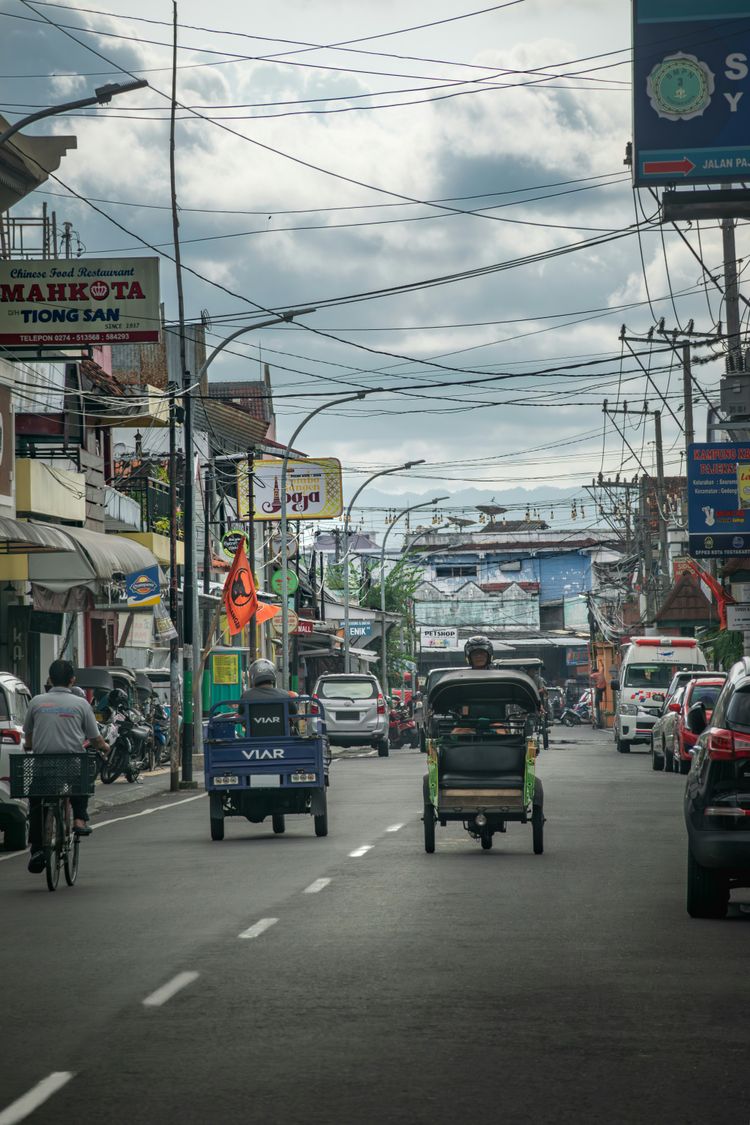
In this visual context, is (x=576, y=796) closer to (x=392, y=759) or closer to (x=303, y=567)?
(x=392, y=759)

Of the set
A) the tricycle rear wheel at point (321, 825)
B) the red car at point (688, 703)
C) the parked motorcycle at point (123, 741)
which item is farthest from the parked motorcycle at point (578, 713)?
the tricycle rear wheel at point (321, 825)

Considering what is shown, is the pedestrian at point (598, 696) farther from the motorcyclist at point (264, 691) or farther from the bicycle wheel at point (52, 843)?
the bicycle wheel at point (52, 843)

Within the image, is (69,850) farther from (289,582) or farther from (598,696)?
(598,696)

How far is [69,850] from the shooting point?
1605 cm

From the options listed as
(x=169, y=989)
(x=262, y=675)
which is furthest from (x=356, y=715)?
(x=169, y=989)

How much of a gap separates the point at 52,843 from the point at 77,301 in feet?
59.9

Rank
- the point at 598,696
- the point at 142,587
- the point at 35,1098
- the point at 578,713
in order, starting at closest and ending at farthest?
the point at 35,1098, the point at 142,587, the point at 598,696, the point at 578,713

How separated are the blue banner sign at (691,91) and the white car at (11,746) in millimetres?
15237

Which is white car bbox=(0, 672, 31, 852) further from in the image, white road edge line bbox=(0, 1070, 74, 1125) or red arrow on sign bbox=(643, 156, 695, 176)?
red arrow on sign bbox=(643, 156, 695, 176)

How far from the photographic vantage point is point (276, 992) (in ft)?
31.8

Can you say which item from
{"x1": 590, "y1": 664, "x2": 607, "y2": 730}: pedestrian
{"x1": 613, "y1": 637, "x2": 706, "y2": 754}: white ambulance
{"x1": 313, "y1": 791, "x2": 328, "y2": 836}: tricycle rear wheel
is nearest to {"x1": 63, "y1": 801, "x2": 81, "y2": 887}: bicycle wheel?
{"x1": 313, "y1": 791, "x2": 328, "y2": 836}: tricycle rear wheel

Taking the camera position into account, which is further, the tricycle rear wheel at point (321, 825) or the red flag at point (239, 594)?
the red flag at point (239, 594)

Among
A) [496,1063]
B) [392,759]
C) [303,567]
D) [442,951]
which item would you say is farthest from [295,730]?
[303,567]

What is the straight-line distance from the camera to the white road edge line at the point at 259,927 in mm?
12102
